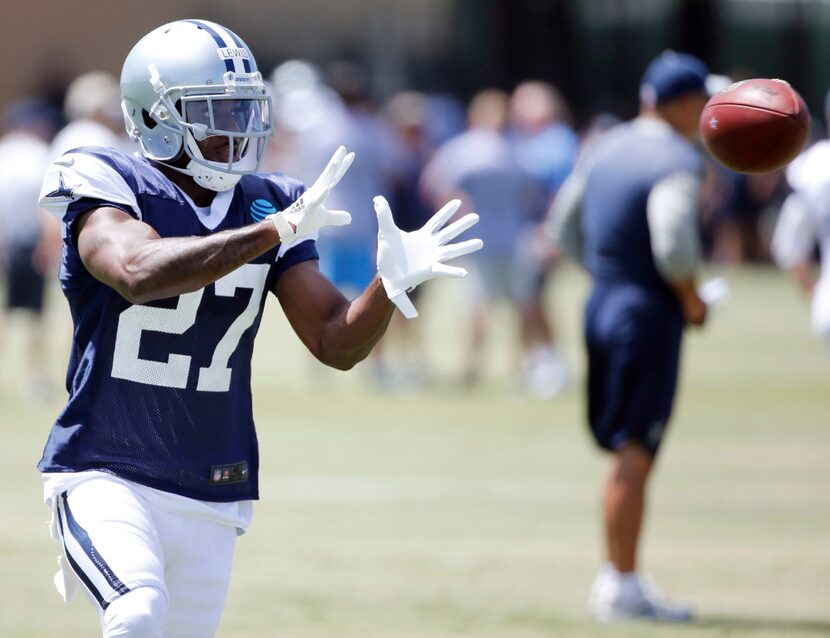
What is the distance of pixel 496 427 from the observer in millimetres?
11641

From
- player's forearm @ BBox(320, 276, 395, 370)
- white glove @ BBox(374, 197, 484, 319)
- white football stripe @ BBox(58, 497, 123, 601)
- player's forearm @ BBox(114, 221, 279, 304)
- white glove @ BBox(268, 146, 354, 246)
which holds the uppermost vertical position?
→ white glove @ BBox(268, 146, 354, 246)

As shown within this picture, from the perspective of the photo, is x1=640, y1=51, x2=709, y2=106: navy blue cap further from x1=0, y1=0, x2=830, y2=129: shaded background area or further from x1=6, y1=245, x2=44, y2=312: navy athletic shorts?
x1=0, y1=0, x2=830, y2=129: shaded background area

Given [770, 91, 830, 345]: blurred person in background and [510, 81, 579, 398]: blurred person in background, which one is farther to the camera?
[510, 81, 579, 398]: blurred person in background

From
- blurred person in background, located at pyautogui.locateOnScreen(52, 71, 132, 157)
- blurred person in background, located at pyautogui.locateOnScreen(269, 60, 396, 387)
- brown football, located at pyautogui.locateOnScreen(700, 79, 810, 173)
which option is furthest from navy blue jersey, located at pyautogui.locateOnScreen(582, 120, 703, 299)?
blurred person in background, located at pyautogui.locateOnScreen(269, 60, 396, 387)

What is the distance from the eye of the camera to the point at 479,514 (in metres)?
8.73

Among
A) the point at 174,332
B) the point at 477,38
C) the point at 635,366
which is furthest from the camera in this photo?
the point at 477,38

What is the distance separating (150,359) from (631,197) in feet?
10.6

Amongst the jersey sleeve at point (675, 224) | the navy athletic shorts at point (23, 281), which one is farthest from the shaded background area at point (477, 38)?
the jersey sleeve at point (675, 224)

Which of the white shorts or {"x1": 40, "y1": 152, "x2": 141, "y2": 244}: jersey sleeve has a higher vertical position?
{"x1": 40, "y1": 152, "x2": 141, "y2": 244}: jersey sleeve

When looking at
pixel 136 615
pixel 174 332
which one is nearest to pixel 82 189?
pixel 174 332

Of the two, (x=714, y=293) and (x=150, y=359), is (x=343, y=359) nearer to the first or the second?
(x=150, y=359)

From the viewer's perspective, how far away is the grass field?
667 cm

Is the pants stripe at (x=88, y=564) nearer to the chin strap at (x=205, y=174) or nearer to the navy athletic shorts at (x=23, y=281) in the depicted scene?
the chin strap at (x=205, y=174)

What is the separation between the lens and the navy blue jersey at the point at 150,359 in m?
4.19
